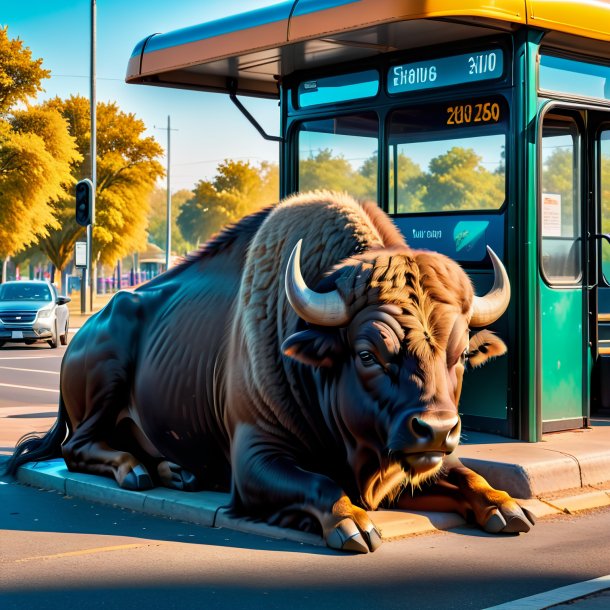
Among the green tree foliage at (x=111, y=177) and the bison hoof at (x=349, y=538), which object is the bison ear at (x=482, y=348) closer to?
the bison hoof at (x=349, y=538)

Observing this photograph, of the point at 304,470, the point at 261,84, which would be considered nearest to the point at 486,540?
the point at 304,470

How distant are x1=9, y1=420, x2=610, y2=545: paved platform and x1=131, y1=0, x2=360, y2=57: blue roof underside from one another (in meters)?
3.33

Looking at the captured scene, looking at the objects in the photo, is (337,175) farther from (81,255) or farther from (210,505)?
(81,255)

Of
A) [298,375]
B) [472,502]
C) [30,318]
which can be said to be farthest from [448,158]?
[30,318]

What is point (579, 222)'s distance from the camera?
385 inches

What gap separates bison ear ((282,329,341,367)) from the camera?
253 inches

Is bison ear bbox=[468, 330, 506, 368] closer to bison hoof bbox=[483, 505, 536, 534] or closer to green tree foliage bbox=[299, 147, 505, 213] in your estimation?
bison hoof bbox=[483, 505, 536, 534]

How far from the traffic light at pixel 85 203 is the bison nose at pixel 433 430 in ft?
60.2

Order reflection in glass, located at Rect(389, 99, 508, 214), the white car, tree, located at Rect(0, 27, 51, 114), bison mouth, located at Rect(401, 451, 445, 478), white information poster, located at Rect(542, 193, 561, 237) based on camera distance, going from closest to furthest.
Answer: bison mouth, located at Rect(401, 451, 445, 478) → reflection in glass, located at Rect(389, 99, 508, 214) → white information poster, located at Rect(542, 193, 561, 237) → the white car → tree, located at Rect(0, 27, 51, 114)

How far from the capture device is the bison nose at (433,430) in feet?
19.4

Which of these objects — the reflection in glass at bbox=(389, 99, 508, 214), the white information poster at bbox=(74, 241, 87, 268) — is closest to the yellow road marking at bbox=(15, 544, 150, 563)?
the reflection in glass at bbox=(389, 99, 508, 214)

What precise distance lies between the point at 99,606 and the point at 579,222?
19.1 ft

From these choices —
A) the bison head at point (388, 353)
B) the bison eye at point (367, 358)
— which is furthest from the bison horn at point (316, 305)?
the bison eye at point (367, 358)

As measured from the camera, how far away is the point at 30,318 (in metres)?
27.1
